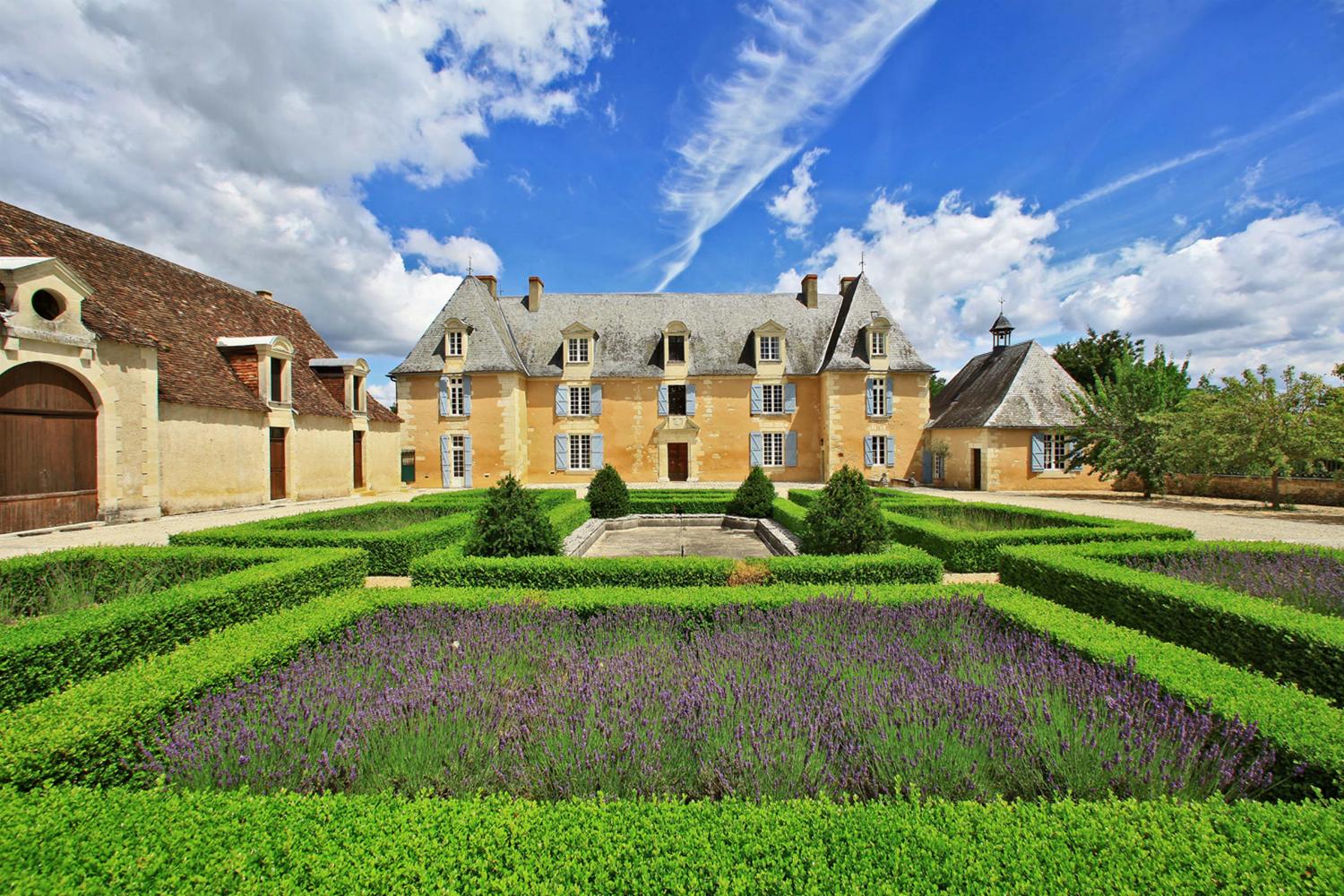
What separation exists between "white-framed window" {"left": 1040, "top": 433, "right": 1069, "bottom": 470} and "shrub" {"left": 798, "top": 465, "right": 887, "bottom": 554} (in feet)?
61.0

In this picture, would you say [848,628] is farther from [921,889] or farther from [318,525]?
[318,525]

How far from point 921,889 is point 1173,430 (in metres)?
21.3

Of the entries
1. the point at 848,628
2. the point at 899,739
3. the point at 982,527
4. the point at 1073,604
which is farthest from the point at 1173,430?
the point at 899,739

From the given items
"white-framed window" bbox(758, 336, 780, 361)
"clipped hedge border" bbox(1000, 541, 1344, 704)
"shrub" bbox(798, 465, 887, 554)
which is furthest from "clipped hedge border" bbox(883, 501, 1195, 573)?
"white-framed window" bbox(758, 336, 780, 361)

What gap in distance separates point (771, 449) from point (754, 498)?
1260 centimetres

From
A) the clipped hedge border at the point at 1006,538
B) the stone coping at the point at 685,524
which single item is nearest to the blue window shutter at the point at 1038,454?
the stone coping at the point at 685,524

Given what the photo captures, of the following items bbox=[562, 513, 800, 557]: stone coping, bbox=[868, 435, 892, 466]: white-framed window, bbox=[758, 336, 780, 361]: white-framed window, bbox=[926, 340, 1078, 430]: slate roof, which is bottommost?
bbox=[562, 513, 800, 557]: stone coping

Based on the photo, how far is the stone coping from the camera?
10.0 metres

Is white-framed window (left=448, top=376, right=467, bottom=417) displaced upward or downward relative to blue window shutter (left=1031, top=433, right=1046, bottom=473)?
upward

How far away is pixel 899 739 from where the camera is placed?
2.77 meters

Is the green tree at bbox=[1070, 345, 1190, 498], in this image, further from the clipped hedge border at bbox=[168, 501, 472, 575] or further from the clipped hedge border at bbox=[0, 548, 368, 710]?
the clipped hedge border at bbox=[0, 548, 368, 710]

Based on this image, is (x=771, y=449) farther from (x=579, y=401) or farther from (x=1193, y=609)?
(x=1193, y=609)

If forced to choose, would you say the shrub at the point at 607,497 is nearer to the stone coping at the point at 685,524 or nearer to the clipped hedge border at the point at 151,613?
the stone coping at the point at 685,524

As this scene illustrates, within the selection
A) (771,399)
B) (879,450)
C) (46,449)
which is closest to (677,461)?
(771,399)
